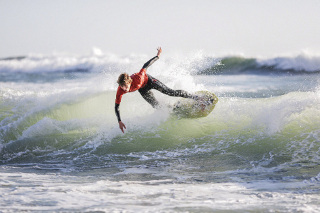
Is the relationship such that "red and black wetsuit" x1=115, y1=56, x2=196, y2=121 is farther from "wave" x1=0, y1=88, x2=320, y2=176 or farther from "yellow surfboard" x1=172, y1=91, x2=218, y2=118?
"wave" x1=0, y1=88, x2=320, y2=176

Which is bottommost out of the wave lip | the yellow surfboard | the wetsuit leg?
the yellow surfboard

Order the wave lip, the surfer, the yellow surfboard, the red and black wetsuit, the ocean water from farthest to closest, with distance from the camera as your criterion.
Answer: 1. the wave lip
2. the yellow surfboard
3. the red and black wetsuit
4. the surfer
5. the ocean water

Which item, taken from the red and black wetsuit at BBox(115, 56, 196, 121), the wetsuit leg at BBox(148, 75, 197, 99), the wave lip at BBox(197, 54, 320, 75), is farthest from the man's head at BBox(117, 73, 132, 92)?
the wave lip at BBox(197, 54, 320, 75)

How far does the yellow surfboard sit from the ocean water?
11.4 inches

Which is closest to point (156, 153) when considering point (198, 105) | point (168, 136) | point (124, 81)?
point (168, 136)

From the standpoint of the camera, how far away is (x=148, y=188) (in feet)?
16.2

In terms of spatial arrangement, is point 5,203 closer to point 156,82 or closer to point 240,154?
point 156,82

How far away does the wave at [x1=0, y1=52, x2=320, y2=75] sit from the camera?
1013cm

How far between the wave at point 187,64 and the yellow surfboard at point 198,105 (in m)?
1.60

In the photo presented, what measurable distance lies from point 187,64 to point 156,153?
3.45 metres

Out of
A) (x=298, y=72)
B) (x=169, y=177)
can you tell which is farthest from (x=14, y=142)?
(x=298, y=72)

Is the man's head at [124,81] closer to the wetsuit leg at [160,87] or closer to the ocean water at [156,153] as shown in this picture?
the wetsuit leg at [160,87]

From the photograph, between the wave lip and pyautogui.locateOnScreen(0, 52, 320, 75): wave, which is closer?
pyautogui.locateOnScreen(0, 52, 320, 75): wave

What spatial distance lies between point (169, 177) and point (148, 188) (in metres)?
0.66
